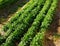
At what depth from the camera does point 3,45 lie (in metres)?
11.8

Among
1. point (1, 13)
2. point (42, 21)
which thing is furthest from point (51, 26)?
point (1, 13)

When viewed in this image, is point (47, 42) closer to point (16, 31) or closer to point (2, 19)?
point (16, 31)

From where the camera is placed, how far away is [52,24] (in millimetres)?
14984

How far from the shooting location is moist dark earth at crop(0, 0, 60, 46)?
1339 cm

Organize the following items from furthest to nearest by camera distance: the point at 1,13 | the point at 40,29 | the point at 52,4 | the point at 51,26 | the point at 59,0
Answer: the point at 59,0 → the point at 52,4 → the point at 1,13 → the point at 51,26 → the point at 40,29

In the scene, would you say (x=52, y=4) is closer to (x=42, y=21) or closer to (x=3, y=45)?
(x=42, y=21)

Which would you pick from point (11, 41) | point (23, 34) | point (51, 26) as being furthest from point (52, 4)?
point (11, 41)

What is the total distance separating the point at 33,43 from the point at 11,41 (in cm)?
138

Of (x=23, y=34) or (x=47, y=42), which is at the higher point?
(x=23, y=34)

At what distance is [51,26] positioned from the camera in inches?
581

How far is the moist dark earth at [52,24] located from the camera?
1339 cm

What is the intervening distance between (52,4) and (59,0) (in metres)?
2.06

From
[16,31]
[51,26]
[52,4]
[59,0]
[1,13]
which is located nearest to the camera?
[16,31]

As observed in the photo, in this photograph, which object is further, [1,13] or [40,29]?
[1,13]
